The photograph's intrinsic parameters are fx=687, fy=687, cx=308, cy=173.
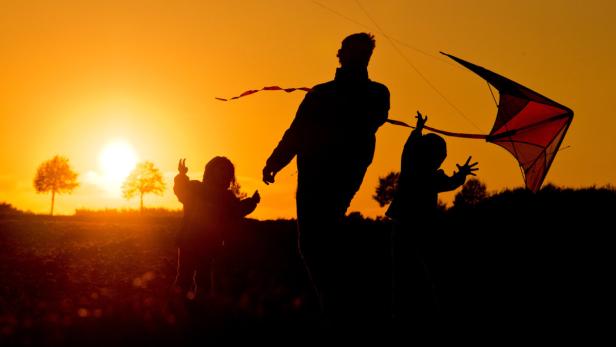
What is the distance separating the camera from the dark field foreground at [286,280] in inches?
195

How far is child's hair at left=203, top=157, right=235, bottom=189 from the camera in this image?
8102 millimetres

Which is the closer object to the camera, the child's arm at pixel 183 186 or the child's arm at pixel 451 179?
the child's arm at pixel 451 179

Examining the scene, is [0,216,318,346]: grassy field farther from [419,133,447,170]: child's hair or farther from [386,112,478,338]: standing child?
[419,133,447,170]: child's hair

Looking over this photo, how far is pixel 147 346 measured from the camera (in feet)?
14.8

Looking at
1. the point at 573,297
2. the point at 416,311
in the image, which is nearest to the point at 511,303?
the point at 573,297

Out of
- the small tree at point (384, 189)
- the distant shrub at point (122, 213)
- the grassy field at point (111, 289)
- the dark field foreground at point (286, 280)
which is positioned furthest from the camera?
the small tree at point (384, 189)

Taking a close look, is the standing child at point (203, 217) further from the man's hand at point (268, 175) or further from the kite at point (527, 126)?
the kite at point (527, 126)

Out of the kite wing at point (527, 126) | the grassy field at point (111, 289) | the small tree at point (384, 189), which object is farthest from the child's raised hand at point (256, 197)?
the small tree at point (384, 189)

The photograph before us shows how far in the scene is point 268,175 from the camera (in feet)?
19.7

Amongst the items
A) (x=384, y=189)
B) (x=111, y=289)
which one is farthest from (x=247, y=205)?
(x=384, y=189)

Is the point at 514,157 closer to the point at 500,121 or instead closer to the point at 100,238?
the point at 500,121

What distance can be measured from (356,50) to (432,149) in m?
1.55

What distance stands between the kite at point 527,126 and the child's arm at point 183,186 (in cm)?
393

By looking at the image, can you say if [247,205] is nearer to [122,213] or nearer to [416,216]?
[416,216]
